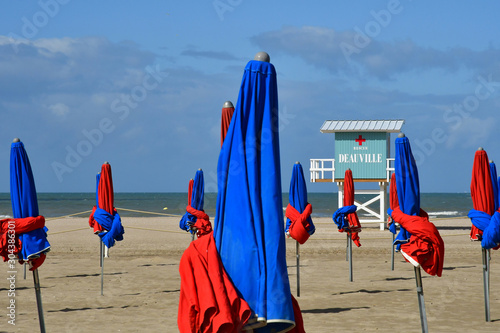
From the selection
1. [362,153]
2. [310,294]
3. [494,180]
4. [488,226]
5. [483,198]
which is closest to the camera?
[488,226]

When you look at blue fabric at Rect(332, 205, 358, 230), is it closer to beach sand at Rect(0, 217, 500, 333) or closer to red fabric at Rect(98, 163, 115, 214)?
beach sand at Rect(0, 217, 500, 333)

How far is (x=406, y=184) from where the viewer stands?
6.90m

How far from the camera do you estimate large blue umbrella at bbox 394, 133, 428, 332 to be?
6.85 m

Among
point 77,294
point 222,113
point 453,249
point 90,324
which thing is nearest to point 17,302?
point 77,294

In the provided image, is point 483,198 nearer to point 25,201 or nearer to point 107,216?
point 25,201

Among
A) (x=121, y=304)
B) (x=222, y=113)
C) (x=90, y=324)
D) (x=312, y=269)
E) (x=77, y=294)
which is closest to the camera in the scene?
(x=222, y=113)

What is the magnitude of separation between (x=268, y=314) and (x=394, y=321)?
21.6 ft

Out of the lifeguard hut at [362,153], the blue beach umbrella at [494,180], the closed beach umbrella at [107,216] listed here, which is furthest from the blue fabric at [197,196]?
the lifeguard hut at [362,153]

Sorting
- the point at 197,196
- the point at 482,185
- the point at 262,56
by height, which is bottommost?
the point at 197,196

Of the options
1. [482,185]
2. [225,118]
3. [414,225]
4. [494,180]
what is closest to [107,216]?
[414,225]

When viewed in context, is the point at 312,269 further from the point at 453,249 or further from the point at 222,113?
the point at 222,113

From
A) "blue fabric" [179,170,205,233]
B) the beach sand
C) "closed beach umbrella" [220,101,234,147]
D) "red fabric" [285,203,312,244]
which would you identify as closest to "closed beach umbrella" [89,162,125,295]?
the beach sand

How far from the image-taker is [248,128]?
3791 mm

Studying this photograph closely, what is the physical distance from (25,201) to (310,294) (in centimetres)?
660
